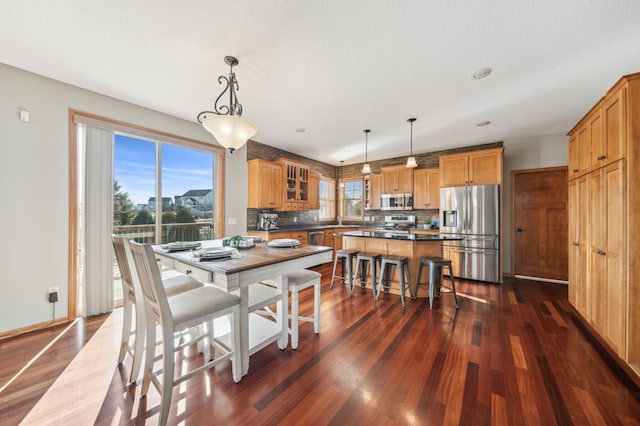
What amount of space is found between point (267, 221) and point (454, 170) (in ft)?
12.7

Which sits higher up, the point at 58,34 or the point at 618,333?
the point at 58,34

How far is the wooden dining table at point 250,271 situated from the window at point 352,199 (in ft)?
15.0

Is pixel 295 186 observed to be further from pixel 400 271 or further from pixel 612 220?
pixel 612 220

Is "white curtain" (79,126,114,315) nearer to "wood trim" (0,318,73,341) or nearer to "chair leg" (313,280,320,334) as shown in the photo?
"wood trim" (0,318,73,341)

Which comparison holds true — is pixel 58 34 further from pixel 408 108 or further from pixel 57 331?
pixel 408 108

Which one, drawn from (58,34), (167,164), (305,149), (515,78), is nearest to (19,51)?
(58,34)

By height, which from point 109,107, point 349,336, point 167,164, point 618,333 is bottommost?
point 349,336

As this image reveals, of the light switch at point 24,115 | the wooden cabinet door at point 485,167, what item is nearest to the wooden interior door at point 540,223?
the wooden cabinet door at point 485,167

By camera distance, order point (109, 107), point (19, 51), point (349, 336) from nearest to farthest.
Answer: point (19, 51)
point (349, 336)
point (109, 107)

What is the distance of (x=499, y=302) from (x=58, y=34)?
218 inches

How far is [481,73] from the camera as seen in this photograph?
91.8 inches

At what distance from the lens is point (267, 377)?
1740 mm

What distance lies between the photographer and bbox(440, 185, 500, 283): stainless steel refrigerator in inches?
160

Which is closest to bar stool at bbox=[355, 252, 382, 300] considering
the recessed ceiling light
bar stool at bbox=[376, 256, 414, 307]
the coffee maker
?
bar stool at bbox=[376, 256, 414, 307]
